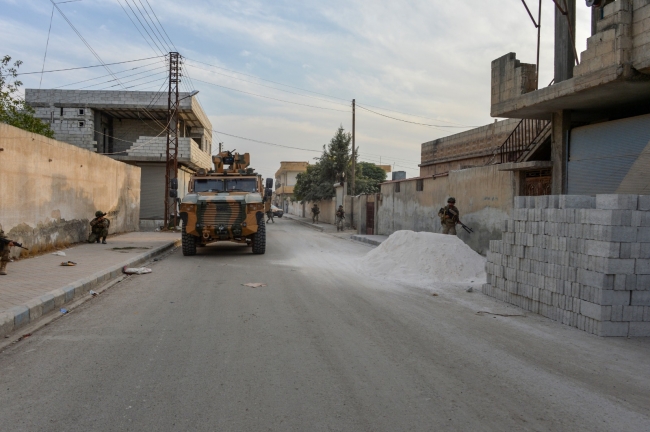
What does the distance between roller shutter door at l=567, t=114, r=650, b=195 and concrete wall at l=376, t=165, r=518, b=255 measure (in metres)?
1.77

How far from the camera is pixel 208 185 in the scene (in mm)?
15227

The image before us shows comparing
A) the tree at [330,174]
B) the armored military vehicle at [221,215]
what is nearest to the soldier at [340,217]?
the tree at [330,174]

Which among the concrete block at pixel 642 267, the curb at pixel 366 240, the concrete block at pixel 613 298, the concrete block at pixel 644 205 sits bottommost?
the curb at pixel 366 240

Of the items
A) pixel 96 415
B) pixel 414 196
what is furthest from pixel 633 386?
pixel 414 196

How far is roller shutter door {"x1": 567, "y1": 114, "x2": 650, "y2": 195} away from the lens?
31.9 feet

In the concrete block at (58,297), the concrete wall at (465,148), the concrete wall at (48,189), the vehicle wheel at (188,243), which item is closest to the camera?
the concrete block at (58,297)

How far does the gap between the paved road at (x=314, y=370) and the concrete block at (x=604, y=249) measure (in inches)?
39.4

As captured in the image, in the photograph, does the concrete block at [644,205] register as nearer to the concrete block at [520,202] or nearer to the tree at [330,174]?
the concrete block at [520,202]

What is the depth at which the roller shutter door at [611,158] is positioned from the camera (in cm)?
971

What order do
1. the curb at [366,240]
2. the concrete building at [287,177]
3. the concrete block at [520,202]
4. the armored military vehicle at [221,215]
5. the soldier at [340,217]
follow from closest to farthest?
the concrete block at [520,202], the armored military vehicle at [221,215], the curb at [366,240], the soldier at [340,217], the concrete building at [287,177]

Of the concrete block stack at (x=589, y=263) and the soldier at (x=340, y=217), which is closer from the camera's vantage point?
the concrete block stack at (x=589, y=263)

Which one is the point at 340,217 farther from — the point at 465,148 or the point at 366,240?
the point at 465,148

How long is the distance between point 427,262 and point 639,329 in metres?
5.10

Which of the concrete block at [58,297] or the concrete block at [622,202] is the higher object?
the concrete block at [622,202]
